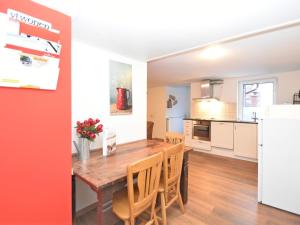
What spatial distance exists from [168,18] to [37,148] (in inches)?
55.4

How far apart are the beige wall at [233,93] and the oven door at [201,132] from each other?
639mm

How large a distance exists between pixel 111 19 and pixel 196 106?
446 centimetres

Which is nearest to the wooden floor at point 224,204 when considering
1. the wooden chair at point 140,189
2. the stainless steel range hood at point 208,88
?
the wooden chair at point 140,189

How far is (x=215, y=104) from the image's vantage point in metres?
5.09

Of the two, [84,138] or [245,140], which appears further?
[245,140]

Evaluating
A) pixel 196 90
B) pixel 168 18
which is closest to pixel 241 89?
pixel 196 90

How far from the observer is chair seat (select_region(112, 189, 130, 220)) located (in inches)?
54.1

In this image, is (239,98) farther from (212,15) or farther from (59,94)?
(59,94)

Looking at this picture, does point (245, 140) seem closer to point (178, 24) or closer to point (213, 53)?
point (213, 53)

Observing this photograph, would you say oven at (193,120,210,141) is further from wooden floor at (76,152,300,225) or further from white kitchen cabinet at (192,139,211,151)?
wooden floor at (76,152,300,225)

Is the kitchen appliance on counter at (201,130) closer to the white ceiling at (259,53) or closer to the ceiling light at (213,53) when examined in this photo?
Result: the white ceiling at (259,53)

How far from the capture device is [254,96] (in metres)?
4.52

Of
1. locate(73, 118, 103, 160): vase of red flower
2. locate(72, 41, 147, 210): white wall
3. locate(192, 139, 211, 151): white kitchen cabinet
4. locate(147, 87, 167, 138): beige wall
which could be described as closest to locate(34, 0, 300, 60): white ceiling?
locate(72, 41, 147, 210): white wall

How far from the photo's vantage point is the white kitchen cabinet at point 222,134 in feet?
13.9
